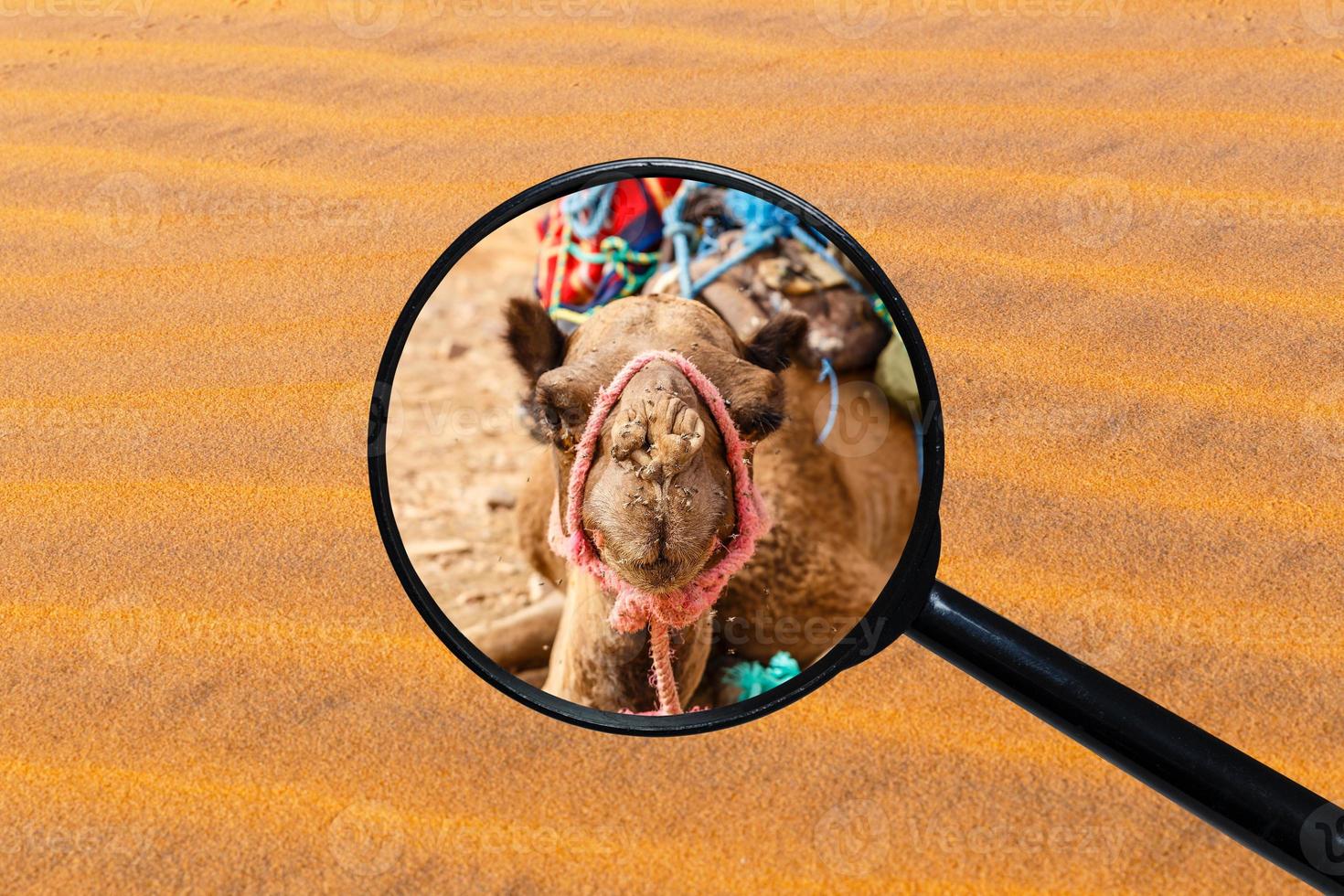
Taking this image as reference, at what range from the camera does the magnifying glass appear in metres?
1.13

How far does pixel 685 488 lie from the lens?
1.16m

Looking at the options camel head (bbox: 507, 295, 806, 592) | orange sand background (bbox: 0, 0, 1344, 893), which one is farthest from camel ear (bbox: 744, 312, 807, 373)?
orange sand background (bbox: 0, 0, 1344, 893)

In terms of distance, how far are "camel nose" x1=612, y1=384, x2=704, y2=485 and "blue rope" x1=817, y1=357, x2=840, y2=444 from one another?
0.52 m

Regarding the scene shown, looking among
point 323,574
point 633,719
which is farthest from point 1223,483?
point 323,574

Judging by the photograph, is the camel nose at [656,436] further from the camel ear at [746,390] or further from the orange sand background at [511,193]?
Result: the orange sand background at [511,193]

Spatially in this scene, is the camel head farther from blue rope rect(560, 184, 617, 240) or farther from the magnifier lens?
blue rope rect(560, 184, 617, 240)

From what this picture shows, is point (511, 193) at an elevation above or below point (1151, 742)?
above

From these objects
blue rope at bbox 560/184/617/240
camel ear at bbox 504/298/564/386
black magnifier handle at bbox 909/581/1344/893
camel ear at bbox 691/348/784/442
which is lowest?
black magnifier handle at bbox 909/581/1344/893

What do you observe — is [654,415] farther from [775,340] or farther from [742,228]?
[742,228]

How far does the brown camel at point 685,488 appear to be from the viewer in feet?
3.84

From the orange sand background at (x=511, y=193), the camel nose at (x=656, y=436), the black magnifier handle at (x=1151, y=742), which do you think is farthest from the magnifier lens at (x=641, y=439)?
Answer: the orange sand background at (x=511, y=193)

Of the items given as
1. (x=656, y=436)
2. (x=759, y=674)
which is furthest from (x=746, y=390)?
(x=759, y=674)

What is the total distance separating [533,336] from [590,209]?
11.6 inches

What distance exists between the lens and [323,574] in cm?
216
